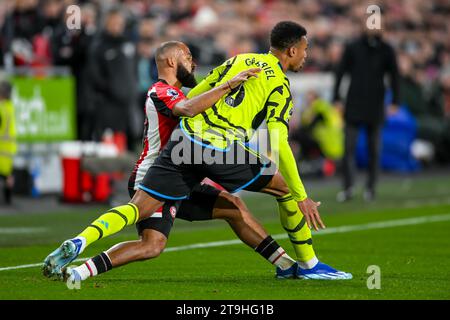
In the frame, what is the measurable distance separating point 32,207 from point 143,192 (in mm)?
8142

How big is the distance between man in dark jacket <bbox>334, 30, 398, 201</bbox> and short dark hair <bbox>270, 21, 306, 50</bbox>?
27.7 feet

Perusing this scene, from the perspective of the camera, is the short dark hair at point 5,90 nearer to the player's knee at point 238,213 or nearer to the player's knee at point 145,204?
the player's knee at point 238,213

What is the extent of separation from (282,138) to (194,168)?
28.3 inches

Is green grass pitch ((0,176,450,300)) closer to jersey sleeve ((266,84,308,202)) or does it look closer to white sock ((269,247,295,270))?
white sock ((269,247,295,270))

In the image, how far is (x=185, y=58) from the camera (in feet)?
28.2

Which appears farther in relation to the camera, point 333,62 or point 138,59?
point 333,62

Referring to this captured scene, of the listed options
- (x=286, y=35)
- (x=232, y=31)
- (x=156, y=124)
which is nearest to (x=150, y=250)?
(x=156, y=124)

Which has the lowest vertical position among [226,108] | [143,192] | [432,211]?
[432,211]

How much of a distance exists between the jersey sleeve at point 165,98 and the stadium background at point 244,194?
130cm

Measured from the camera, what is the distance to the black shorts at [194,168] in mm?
8242

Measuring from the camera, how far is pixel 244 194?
60.3ft
